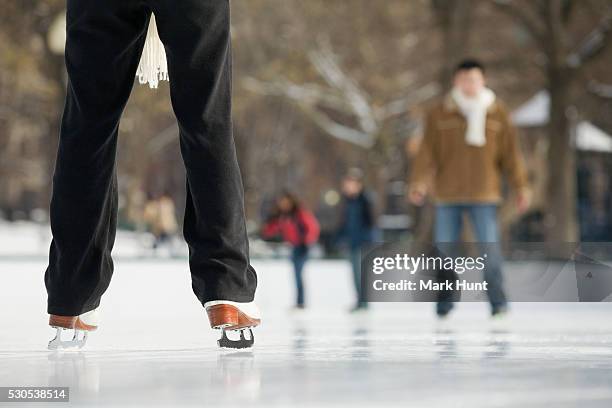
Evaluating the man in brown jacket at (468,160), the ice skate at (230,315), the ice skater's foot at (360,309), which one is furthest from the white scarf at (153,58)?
the ice skater's foot at (360,309)

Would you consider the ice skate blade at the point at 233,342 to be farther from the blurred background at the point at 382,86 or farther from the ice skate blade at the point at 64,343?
the blurred background at the point at 382,86

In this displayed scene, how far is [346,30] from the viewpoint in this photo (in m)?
31.0

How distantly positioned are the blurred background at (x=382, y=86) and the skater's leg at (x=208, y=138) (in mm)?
15888

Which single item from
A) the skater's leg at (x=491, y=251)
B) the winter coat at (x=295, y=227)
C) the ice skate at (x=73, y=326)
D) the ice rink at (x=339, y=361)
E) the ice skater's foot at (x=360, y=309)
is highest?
the winter coat at (x=295, y=227)

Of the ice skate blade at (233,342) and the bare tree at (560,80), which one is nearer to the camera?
the ice skate blade at (233,342)

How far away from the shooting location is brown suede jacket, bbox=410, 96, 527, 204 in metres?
9.55

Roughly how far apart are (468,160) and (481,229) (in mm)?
492

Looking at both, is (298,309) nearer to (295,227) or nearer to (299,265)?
(299,265)

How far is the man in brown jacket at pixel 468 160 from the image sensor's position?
954 centimetres

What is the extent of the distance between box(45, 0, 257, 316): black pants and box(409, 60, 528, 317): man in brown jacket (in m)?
4.40

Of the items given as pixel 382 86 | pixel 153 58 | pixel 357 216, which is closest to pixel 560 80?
pixel 382 86

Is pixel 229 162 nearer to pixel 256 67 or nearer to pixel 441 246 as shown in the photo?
pixel 441 246

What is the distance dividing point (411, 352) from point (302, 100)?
1037 inches

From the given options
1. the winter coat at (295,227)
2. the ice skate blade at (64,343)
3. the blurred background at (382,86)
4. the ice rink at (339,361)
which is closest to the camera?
the ice rink at (339,361)
